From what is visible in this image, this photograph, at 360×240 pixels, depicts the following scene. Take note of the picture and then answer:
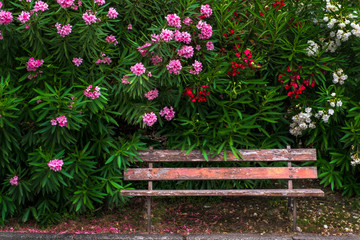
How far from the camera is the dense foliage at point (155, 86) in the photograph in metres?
4.22

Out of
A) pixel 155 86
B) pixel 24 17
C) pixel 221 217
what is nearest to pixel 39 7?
pixel 24 17

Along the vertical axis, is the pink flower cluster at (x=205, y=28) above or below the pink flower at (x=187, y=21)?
below

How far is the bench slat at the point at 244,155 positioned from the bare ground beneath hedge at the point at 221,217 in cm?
62

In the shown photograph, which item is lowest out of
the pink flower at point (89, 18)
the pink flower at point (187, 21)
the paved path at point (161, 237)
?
the paved path at point (161, 237)

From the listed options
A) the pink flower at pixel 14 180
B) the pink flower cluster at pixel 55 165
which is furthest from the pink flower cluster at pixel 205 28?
the pink flower at pixel 14 180

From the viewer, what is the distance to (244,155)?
461 cm

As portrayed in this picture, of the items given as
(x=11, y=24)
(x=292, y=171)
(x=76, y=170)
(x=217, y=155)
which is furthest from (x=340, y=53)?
(x=11, y=24)

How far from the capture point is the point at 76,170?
435cm

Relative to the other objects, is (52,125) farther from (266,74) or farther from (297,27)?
(297,27)

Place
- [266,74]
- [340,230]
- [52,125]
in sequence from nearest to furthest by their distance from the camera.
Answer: [52,125]
[340,230]
[266,74]

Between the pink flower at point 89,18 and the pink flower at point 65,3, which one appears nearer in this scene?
the pink flower at point 65,3

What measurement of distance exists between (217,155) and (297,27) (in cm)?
157

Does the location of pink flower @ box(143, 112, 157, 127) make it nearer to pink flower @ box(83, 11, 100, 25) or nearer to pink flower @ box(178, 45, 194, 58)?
pink flower @ box(178, 45, 194, 58)

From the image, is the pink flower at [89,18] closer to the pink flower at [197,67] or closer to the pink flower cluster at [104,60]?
the pink flower cluster at [104,60]
